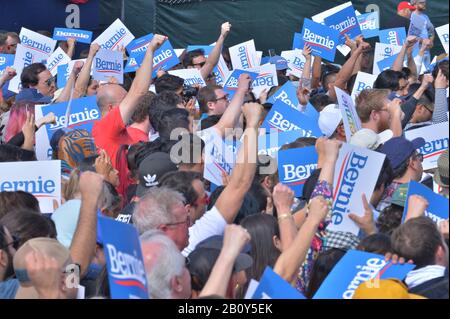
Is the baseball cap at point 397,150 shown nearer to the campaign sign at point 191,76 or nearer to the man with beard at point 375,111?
the man with beard at point 375,111

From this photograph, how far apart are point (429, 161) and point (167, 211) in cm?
293

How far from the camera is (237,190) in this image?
5.57m

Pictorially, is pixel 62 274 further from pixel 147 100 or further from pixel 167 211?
pixel 147 100

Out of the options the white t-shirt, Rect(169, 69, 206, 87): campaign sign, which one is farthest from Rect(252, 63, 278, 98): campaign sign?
the white t-shirt

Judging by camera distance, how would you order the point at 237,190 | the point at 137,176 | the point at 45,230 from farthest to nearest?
the point at 137,176
the point at 237,190
the point at 45,230

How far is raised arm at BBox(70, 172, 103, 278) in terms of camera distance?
5059mm

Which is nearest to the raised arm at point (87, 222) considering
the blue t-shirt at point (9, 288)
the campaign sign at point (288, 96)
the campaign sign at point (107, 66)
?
the blue t-shirt at point (9, 288)

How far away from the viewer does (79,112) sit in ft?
28.8

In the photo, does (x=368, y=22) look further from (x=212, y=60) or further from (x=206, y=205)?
(x=206, y=205)

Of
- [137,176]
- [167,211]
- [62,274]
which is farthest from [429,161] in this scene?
[62,274]

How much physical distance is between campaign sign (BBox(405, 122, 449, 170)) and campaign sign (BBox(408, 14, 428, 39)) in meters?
3.20

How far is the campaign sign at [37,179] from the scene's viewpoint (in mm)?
6527

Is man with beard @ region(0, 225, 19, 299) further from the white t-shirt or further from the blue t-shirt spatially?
the white t-shirt

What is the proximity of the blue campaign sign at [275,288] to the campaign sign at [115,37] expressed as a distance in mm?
10112
